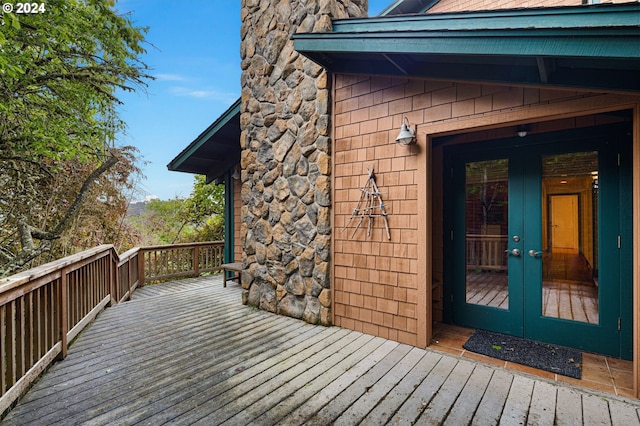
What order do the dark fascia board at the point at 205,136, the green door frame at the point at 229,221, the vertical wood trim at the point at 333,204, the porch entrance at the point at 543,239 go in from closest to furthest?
the porch entrance at the point at 543,239 → the vertical wood trim at the point at 333,204 → the dark fascia board at the point at 205,136 → the green door frame at the point at 229,221

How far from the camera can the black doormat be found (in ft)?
8.63

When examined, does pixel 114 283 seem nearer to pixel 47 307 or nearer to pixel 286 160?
pixel 47 307

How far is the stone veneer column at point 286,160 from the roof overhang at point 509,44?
77cm

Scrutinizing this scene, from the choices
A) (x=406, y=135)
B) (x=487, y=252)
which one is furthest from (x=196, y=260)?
(x=487, y=252)

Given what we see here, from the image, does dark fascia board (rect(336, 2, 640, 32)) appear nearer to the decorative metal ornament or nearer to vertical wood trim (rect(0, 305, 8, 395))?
the decorative metal ornament

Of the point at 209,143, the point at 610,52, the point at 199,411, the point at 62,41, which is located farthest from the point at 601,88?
the point at 62,41

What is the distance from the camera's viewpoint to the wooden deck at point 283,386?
2.03 m

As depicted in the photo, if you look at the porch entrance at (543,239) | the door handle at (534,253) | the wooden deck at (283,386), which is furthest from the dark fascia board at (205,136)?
the door handle at (534,253)

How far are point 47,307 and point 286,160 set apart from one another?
2.93m

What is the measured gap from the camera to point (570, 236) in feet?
10.2

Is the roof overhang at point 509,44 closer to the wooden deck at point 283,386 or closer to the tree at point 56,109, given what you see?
the wooden deck at point 283,386

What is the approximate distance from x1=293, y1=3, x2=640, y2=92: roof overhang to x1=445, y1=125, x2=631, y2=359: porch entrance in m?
0.97

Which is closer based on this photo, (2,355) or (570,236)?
(2,355)

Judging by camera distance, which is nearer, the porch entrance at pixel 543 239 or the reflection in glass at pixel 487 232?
the porch entrance at pixel 543 239
